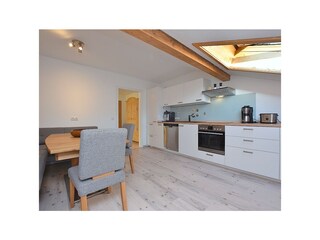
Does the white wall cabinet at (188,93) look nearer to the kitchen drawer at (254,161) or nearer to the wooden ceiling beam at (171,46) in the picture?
the wooden ceiling beam at (171,46)

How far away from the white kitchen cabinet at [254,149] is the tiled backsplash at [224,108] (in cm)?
65

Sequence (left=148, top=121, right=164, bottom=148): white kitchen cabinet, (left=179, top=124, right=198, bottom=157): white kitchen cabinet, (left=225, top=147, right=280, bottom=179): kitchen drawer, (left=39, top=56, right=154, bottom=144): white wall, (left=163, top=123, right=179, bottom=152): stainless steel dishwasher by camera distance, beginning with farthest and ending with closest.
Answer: (left=148, top=121, right=164, bottom=148): white kitchen cabinet, (left=163, top=123, right=179, bottom=152): stainless steel dishwasher, (left=179, top=124, right=198, bottom=157): white kitchen cabinet, (left=39, top=56, right=154, bottom=144): white wall, (left=225, top=147, right=280, bottom=179): kitchen drawer

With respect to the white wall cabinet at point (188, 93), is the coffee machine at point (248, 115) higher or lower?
lower

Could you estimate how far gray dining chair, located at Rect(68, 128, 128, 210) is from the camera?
1023 millimetres

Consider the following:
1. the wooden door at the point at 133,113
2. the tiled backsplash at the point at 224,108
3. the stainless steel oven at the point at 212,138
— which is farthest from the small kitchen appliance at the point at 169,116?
the wooden door at the point at 133,113

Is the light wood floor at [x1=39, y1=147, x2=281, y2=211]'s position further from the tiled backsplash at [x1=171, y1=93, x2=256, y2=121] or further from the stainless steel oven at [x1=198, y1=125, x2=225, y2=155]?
the tiled backsplash at [x1=171, y1=93, x2=256, y2=121]

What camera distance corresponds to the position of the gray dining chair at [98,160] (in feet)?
3.36

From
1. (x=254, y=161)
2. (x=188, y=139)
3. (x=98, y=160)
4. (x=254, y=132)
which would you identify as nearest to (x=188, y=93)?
(x=188, y=139)

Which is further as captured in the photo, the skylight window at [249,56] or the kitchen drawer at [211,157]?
the kitchen drawer at [211,157]

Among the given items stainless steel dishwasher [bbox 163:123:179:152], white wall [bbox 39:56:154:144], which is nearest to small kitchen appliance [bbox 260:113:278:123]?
stainless steel dishwasher [bbox 163:123:179:152]

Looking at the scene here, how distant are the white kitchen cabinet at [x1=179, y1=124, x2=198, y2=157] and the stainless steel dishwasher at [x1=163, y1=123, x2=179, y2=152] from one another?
0.15 m

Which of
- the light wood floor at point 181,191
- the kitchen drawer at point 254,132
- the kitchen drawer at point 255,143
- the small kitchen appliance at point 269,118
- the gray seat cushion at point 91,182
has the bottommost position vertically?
the light wood floor at point 181,191

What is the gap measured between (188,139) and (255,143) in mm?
1358

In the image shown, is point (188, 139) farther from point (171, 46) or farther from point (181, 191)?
point (171, 46)
